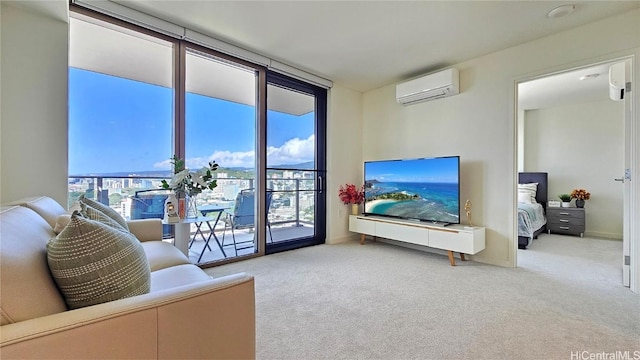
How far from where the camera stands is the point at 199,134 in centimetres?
323

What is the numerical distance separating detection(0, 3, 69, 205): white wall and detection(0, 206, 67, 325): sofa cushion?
1.67 m

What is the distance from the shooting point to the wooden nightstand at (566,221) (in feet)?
15.6

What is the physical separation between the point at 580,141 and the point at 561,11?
3907 millimetres

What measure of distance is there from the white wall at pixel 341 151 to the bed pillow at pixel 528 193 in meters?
3.01

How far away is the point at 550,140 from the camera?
17.9 ft

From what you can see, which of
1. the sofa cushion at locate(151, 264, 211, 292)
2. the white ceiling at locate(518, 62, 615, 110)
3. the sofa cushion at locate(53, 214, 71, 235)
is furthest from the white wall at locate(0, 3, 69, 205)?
the white ceiling at locate(518, 62, 615, 110)

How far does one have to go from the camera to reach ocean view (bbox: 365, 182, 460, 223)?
11.0 feet

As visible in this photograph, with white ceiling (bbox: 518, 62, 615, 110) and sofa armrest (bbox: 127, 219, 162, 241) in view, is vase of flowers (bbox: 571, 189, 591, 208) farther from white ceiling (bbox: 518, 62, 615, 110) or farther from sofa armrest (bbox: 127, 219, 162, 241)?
sofa armrest (bbox: 127, 219, 162, 241)

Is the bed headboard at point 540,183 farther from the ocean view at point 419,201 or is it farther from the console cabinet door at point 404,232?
the console cabinet door at point 404,232

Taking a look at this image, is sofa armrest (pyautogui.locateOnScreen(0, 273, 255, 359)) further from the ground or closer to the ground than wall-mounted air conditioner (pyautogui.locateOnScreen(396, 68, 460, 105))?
closer to the ground

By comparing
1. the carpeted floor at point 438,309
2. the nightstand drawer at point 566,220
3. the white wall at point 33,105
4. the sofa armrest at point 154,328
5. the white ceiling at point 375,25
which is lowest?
the carpeted floor at point 438,309

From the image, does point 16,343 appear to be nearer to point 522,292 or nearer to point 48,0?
point 48,0

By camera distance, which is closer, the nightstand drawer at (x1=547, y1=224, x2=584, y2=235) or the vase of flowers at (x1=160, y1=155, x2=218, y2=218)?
the vase of flowers at (x1=160, y1=155, x2=218, y2=218)

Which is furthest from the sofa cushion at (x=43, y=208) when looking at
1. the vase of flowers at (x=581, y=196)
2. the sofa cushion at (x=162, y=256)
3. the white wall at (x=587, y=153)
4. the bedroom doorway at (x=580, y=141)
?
the white wall at (x=587, y=153)
